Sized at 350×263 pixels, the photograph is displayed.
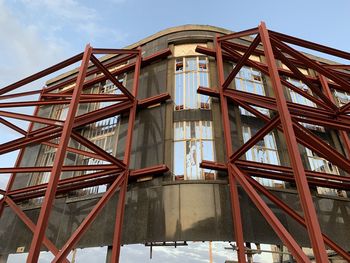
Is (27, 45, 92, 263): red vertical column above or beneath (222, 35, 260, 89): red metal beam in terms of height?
beneath

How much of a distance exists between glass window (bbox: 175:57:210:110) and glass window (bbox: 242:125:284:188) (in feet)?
9.59

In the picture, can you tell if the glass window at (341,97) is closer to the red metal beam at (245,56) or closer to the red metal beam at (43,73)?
the red metal beam at (245,56)

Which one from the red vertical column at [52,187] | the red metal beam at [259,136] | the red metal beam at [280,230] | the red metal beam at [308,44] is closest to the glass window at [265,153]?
the red metal beam at [259,136]

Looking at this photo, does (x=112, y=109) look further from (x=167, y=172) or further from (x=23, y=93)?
(x=23, y=93)

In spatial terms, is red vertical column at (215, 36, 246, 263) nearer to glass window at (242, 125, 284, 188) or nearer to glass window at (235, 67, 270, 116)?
glass window at (242, 125, 284, 188)

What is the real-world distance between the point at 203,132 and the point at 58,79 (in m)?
15.2

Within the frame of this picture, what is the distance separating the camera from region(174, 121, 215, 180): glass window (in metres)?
14.3

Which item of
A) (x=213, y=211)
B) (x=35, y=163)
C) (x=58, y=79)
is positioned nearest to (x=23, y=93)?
(x=35, y=163)

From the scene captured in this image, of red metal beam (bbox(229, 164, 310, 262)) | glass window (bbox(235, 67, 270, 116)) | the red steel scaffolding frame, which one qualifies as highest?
glass window (bbox(235, 67, 270, 116))

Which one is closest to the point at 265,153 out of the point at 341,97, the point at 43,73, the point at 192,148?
the point at 192,148

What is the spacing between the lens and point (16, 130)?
711 inches

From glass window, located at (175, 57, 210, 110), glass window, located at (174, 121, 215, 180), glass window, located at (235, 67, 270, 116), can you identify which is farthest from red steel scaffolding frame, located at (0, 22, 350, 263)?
glass window, located at (235, 67, 270, 116)

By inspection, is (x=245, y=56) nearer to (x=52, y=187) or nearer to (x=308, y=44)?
(x=308, y=44)

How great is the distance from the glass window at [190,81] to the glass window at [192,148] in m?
1.42
